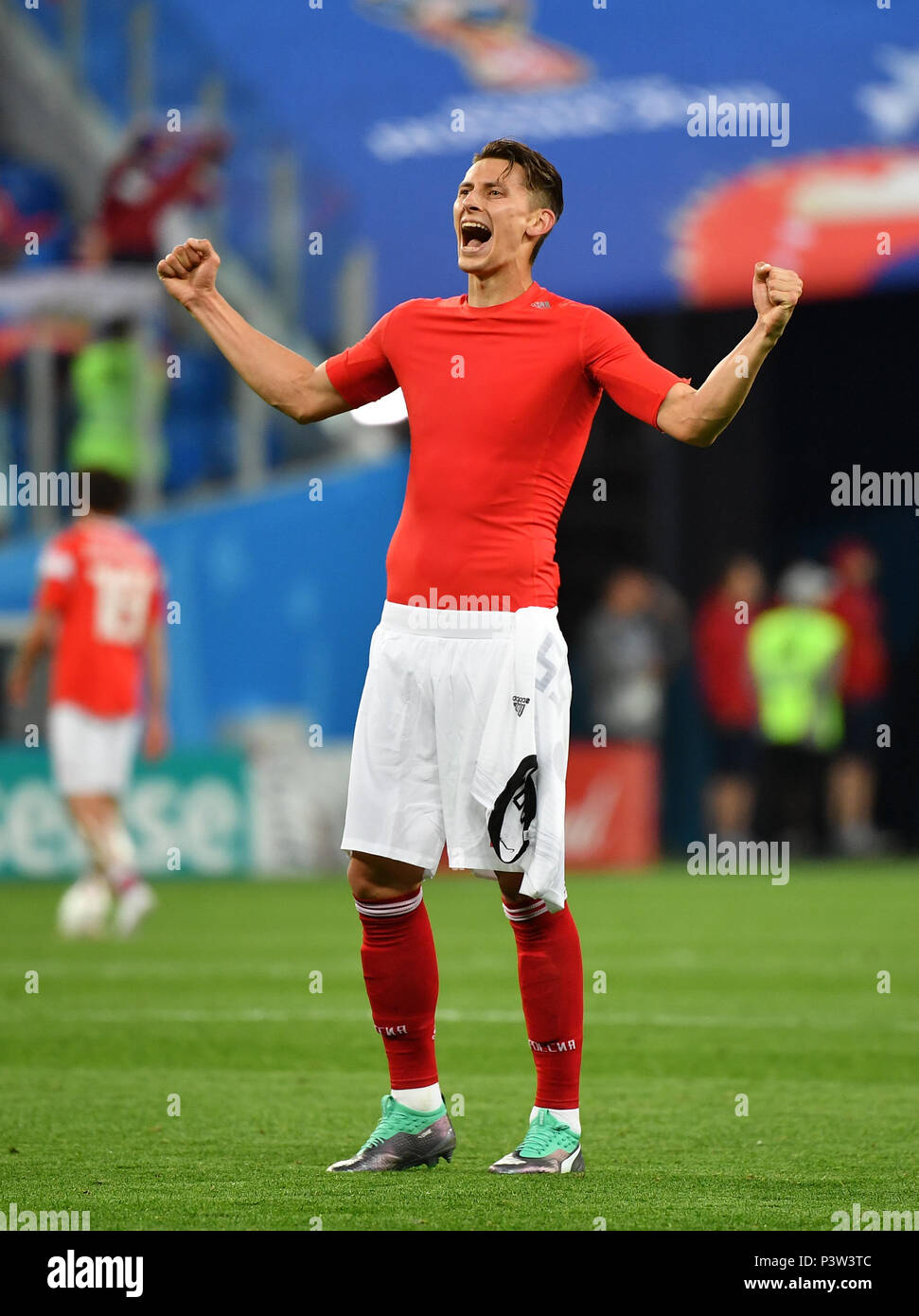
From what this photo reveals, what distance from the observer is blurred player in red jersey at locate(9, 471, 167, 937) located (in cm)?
1124

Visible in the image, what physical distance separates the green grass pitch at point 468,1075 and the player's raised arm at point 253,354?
1.79m

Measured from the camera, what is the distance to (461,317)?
5.18 meters

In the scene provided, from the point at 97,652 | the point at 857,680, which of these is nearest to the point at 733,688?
the point at 857,680

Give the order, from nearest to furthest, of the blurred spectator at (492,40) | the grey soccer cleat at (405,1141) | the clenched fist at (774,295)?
the clenched fist at (774,295), the grey soccer cleat at (405,1141), the blurred spectator at (492,40)

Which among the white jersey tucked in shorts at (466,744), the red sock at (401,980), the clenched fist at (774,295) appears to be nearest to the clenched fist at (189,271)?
the white jersey tucked in shorts at (466,744)

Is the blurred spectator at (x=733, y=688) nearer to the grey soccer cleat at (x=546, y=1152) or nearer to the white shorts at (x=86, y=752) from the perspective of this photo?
the white shorts at (x=86, y=752)

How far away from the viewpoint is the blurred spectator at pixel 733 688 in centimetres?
1793

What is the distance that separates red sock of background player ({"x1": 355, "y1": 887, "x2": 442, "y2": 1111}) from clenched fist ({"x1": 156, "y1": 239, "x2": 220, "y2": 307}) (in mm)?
1496

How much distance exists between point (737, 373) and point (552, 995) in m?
1.49

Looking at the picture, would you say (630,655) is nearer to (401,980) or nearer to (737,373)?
(401,980)

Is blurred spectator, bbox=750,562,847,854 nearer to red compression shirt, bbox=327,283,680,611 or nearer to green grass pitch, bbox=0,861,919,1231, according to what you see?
green grass pitch, bbox=0,861,919,1231

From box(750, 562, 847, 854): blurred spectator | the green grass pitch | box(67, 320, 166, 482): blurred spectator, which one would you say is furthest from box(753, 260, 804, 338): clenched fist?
box(67, 320, 166, 482): blurred spectator

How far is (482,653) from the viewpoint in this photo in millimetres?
5047
